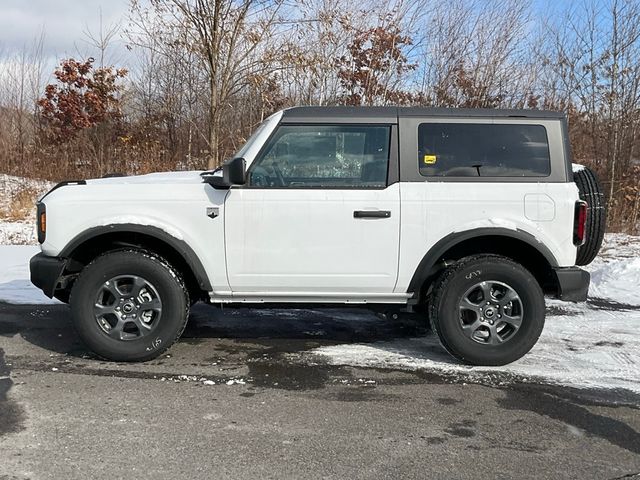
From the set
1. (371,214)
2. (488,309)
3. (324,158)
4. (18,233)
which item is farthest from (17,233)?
(488,309)

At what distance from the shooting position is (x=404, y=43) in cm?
1435

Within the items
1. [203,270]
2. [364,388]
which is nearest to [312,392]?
[364,388]

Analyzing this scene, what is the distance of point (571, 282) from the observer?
4488mm

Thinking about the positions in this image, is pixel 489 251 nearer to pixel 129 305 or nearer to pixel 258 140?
pixel 258 140

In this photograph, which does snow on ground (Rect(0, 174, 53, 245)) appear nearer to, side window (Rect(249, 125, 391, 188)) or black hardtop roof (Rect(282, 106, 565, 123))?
side window (Rect(249, 125, 391, 188))

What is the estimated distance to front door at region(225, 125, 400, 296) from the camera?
4461mm

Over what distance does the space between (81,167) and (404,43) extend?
9.30 metres

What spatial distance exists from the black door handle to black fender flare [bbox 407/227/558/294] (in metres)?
0.45

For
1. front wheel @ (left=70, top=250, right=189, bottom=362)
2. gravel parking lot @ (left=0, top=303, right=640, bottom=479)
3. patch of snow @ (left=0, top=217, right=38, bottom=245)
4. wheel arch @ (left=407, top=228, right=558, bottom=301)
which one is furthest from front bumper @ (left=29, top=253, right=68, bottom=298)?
patch of snow @ (left=0, top=217, right=38, bottom=245)

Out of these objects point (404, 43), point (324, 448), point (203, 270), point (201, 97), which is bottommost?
point (324, 448)

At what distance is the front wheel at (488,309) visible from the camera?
14.6 feet

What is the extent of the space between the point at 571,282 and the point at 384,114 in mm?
1930

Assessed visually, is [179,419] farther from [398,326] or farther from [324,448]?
[398,326]

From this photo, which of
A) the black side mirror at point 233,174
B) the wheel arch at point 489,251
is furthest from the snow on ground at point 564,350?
the black side mirror at point 233,174
